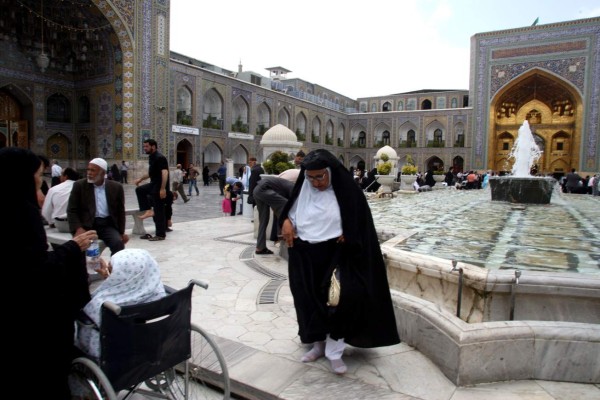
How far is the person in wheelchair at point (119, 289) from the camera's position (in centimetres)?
189

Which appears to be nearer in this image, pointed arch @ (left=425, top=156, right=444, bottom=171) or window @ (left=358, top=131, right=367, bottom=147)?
pointed arch @ (left=425, top=156, right=444, bottom=171)

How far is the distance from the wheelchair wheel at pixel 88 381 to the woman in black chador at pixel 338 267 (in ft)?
3.57

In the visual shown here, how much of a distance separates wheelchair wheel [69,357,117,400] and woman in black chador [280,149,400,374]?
1.09 m

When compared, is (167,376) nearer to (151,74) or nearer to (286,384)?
(286,384)

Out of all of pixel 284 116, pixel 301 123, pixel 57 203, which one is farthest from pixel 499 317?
pixel 301 123

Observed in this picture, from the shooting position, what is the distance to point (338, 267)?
2.45m

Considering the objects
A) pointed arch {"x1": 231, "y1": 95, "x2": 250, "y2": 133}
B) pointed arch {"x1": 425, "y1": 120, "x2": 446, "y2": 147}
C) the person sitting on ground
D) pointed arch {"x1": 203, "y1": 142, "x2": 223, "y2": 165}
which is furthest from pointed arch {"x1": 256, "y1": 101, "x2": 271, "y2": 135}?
the person sitting on ground

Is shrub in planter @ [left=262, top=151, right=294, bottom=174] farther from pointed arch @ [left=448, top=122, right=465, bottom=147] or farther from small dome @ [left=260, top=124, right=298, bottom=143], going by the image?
pointed arch @ [left=448, top=122, right=465, bottom=147]

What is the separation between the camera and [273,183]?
486 centimetres

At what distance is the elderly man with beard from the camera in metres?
3.79

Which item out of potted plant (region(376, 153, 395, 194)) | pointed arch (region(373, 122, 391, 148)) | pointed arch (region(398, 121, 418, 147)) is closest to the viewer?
potted plant (region(376, 153, 395, 194))

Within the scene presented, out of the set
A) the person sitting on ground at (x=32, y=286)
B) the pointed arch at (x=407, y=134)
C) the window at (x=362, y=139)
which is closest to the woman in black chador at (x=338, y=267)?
the person sitting on ground at (x=32, y=286)

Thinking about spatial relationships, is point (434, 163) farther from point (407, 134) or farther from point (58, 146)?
point (58, 146)

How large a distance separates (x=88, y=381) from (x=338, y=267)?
1.32 meters
